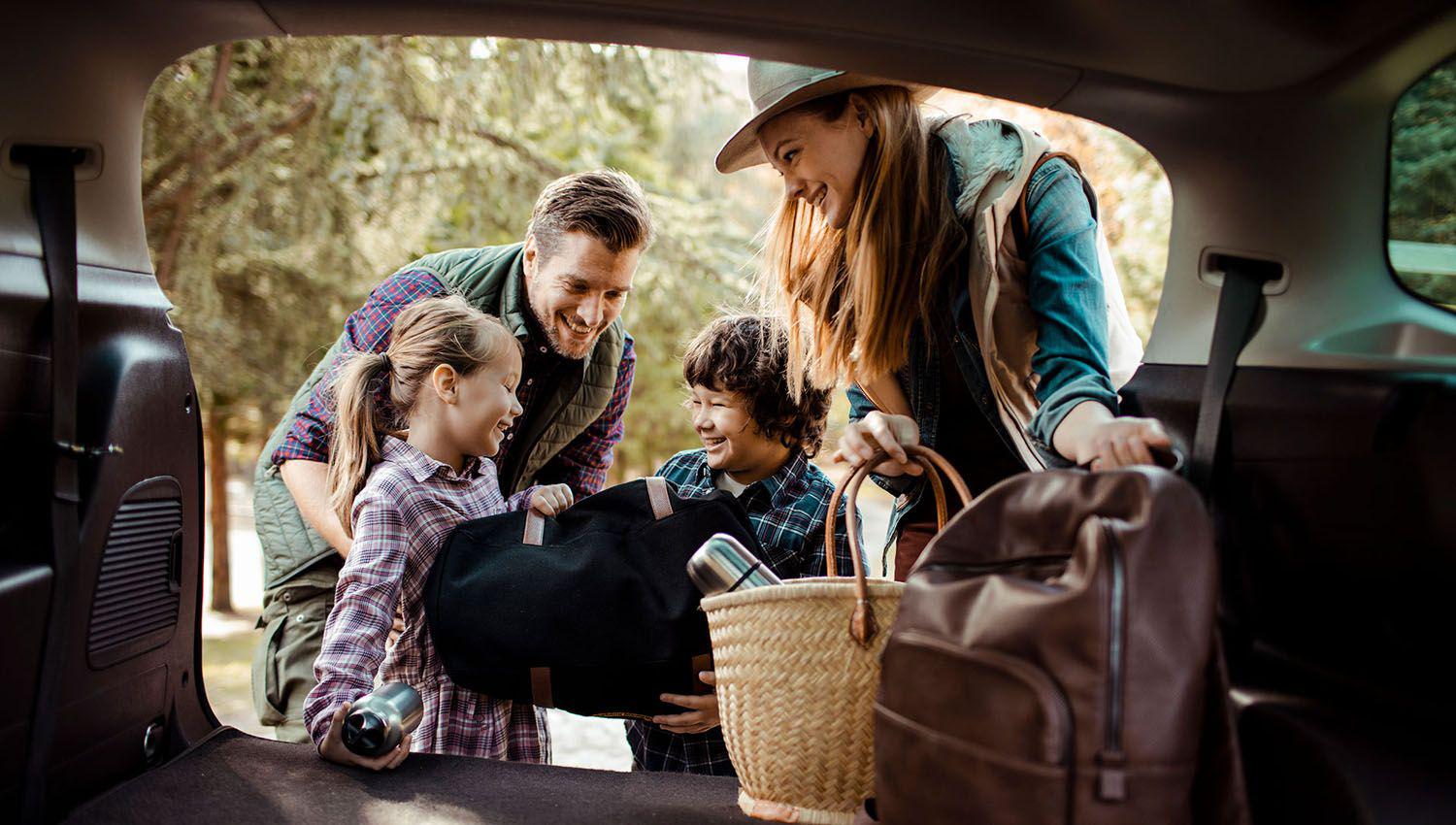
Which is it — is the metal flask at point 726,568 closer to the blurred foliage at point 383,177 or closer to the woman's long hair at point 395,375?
the woman's long hair at point 395,375

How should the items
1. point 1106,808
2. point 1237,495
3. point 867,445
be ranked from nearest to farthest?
1. point 1106,808
2. point 1237,495
3. point 867,445

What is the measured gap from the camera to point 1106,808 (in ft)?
3.74

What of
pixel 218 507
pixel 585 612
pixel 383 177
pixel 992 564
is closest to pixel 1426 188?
pixel 992 564

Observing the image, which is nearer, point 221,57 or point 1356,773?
point 1356,773

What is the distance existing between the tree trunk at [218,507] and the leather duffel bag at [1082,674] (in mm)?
7854

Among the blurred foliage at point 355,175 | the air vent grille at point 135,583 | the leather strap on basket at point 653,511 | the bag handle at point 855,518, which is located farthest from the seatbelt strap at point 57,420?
the blurred foliage at point 355,175

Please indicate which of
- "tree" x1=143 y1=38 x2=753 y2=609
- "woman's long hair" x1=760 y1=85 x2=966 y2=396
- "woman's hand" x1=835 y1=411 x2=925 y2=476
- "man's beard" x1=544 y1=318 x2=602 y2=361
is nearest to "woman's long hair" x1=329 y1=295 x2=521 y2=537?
"man's beard" x1=544 y1=318 x2=602 y2=361

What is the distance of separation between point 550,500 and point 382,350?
2.05ft

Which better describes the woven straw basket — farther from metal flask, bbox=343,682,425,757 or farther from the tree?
the tree

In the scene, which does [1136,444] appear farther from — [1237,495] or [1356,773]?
[1356,773]

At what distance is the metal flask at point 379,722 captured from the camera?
5.70 ft

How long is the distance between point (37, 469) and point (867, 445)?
1235 mm

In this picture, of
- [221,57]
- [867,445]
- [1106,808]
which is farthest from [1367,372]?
[221,57]

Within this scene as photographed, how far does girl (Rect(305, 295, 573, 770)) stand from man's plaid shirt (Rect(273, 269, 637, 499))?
156 mm
